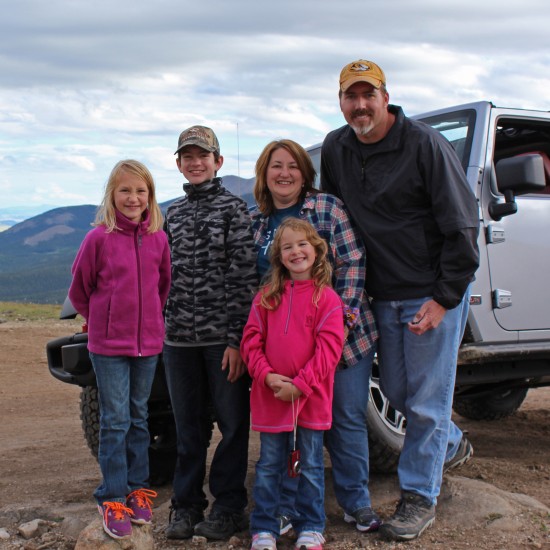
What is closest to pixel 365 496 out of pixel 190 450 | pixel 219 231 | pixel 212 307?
pixel 190 450

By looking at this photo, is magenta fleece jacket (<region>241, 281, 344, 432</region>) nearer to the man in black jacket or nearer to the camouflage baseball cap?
the man in black jacket

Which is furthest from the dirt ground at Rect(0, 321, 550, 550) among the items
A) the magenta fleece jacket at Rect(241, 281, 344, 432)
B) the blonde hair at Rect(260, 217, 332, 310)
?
the blonde hair at Rect(260, 217, 332, 310)

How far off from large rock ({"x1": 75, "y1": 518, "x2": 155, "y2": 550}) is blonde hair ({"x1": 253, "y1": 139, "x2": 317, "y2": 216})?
150cm

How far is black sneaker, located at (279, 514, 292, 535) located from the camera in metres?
3.88

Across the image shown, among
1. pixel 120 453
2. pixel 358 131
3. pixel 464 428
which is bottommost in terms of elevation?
pixel 464 428

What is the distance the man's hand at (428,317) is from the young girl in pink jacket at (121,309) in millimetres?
1096

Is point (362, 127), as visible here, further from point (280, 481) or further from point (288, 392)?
point (280, 481)

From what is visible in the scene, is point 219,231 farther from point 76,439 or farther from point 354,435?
point 76,439

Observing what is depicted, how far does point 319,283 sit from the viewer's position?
12.1 ft

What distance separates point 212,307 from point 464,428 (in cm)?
381

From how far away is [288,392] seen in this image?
3.55 m

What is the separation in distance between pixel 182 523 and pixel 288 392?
0.89 metres

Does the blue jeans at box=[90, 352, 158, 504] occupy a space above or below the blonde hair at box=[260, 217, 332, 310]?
below

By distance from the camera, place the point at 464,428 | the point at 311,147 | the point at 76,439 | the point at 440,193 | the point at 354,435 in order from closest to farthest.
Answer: the point at 440,193, the point at 354,435, the point at 311,147, the point at 76,439, the point at 464,428
